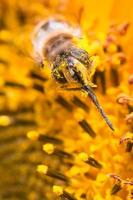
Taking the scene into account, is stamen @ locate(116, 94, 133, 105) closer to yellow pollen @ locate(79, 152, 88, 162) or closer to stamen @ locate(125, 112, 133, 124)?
stamen @ locate(125, 112, 133, 124)

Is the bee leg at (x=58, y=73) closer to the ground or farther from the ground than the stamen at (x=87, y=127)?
closer to the ground

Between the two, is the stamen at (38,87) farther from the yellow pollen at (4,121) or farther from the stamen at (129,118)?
the stamen at (129,118)

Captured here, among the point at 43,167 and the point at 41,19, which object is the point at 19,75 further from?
the point at 43,167

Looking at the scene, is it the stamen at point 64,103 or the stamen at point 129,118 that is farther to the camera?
the stamen at point 64,103

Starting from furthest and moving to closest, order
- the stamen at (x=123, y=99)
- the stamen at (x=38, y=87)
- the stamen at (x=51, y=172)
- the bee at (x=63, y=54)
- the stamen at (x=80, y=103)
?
the stamen at (x=38, y=87) → the stamen at (x=80, y=103) → the stamen at (x=51, y=172) → the stamen at (x=123, y=99) → the bee at (x=63, y=54)

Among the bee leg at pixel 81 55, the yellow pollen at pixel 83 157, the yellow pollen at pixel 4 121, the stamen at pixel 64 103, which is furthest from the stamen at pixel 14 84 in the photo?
the bee leg at pixel 81 55

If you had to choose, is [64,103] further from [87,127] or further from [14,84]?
[14,84]

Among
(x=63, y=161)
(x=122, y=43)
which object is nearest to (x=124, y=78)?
(x=122, y=43)

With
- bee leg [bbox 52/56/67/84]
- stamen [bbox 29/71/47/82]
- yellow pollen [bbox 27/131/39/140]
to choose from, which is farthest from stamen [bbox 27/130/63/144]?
bee leg [bbox 52/56/67/84]
